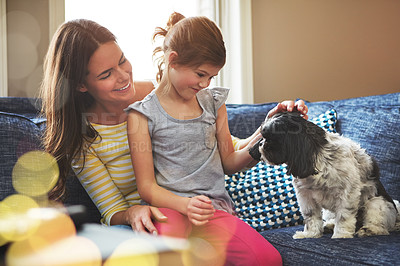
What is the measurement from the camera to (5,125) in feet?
4.93

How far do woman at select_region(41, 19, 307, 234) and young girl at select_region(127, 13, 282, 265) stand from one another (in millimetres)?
130

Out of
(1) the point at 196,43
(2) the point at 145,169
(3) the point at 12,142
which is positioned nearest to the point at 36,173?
(3) the point at 12,142

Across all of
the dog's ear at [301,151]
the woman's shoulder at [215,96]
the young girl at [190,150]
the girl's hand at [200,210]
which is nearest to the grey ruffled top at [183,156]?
the young girl at [190,150]

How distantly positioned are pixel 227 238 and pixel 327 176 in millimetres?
416

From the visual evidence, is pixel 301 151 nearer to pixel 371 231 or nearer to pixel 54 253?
pixel 371 231

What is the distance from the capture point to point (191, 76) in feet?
4.83

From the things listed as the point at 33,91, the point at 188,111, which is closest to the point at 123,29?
the point at 33,91

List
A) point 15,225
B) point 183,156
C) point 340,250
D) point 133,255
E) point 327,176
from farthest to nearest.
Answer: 1. point 183,156
2. point 327,176
3. point 340,250
4. point 133,255
5. point 15,225

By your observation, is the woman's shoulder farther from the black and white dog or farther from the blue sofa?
the blue sofa

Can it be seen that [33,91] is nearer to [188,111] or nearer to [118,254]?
[188,111]

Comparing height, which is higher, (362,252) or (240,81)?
(240,81)

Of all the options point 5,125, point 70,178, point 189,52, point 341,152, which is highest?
point 189,52

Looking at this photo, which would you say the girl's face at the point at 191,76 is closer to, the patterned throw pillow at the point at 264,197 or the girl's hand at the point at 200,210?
the girl's hand at the point at 200,210

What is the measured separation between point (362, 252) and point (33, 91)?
6.49 feet
